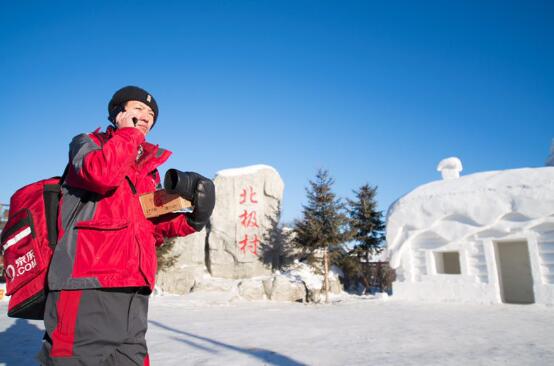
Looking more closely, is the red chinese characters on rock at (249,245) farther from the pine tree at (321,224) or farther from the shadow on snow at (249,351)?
the shadow on snow at (249,351)

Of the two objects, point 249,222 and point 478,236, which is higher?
point 249,222

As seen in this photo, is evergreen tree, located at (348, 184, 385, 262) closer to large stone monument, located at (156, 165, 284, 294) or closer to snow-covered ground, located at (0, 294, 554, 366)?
large stone monument, located at (156, 165, 284, 294)

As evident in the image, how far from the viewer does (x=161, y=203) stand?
154cm

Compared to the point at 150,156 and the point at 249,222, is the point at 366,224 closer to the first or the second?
the point at 249,222

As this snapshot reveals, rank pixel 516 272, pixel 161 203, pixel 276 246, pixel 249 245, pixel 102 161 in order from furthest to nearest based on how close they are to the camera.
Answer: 1. pixel 276 246
2. pixel 249 245
3. pixel 516 272
4. pixel 161 203
5. pixel 102 161

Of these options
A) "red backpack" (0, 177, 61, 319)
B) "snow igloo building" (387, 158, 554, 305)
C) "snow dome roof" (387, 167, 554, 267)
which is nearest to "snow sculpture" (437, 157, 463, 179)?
"snow igloo building" (387, 158, 554, 305)

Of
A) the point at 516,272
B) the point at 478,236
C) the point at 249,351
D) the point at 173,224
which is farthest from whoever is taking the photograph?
the point at 516,272

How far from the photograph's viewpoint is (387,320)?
7.14m

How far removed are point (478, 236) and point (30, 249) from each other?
39.2ft

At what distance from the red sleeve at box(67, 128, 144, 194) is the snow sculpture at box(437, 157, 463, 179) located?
45.1ft

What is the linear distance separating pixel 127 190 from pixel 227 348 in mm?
3733

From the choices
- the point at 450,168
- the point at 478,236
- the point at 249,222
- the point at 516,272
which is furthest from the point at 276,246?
the point at 516,272

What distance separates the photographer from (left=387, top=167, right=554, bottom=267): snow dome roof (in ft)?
32.4

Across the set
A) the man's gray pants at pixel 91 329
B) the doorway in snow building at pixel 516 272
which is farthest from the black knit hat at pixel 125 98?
the doorway in snow building at pixel 516 272
